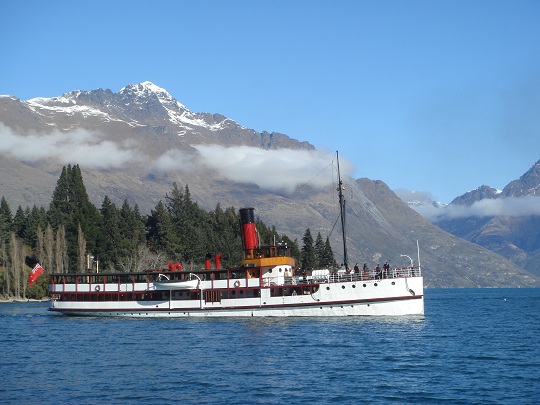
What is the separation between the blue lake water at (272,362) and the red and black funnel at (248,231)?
9.11 m

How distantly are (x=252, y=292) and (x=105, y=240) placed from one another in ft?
195

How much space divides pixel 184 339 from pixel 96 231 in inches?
2900

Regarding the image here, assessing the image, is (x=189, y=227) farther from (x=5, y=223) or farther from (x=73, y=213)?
(x=5, y=223)

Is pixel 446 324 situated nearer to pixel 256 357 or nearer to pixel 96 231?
pixel 256 357

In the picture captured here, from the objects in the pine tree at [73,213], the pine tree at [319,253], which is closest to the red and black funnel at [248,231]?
the pine tree at [73,213]

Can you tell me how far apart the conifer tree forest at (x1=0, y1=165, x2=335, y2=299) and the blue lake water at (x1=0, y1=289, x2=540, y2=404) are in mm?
54729

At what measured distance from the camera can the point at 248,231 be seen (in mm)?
73312

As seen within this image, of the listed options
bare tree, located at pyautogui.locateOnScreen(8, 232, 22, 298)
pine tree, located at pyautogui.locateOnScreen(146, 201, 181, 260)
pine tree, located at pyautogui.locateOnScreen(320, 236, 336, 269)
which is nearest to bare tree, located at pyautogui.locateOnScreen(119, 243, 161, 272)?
pine tree, located at pyautogui.locateOnScreen(146, 201, 181, 260)

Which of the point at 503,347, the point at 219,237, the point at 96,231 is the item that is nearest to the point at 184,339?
the point at 503,347

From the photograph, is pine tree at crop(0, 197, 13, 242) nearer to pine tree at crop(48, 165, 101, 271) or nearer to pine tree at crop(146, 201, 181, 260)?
pine tree at crop(48, 165, 101, 271)

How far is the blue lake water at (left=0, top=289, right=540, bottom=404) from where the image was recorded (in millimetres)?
35094

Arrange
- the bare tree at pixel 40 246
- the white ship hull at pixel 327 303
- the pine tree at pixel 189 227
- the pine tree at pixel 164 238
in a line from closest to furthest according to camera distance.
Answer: the white ship hull at pixel 327 303 → the bare tree at pixel 40 246 → the pine tree at pixel 164 238 → the pine tree at pixel 189 227

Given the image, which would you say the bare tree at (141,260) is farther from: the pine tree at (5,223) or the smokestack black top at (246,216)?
the smokestack black top at (246,216)

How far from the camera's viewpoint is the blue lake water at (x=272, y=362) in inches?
1382
